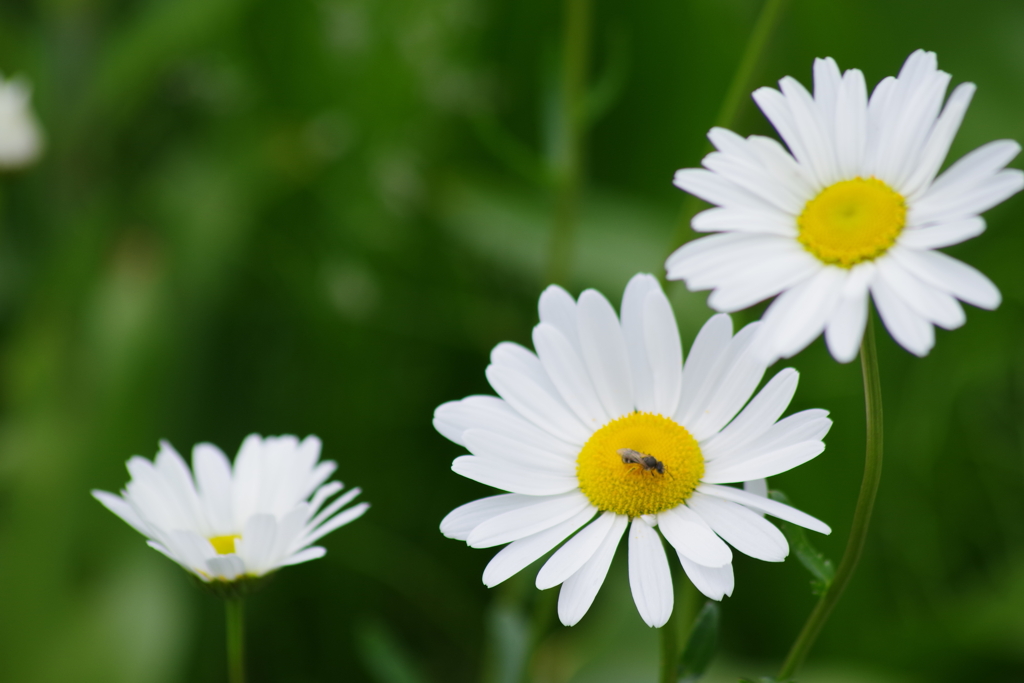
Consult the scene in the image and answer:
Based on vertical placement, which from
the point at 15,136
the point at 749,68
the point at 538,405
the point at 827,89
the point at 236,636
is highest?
the point at 15,136

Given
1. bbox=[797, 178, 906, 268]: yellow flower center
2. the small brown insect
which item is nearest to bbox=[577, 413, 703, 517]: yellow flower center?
the small brown insect

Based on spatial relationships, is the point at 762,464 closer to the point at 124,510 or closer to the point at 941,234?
the point at 941,234

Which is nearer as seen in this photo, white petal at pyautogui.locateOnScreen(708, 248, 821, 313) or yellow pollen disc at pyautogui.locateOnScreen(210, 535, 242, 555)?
white petal at pyautogui.locateOnScreen(708, 248, 821, 313)

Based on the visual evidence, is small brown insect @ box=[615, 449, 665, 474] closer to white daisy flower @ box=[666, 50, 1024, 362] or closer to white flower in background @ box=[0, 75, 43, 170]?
white daisy flower @ box=[666, 50, 1024, 362]

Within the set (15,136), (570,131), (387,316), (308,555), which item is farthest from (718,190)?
(387,316)

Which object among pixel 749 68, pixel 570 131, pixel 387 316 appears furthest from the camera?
pixel 387 316
